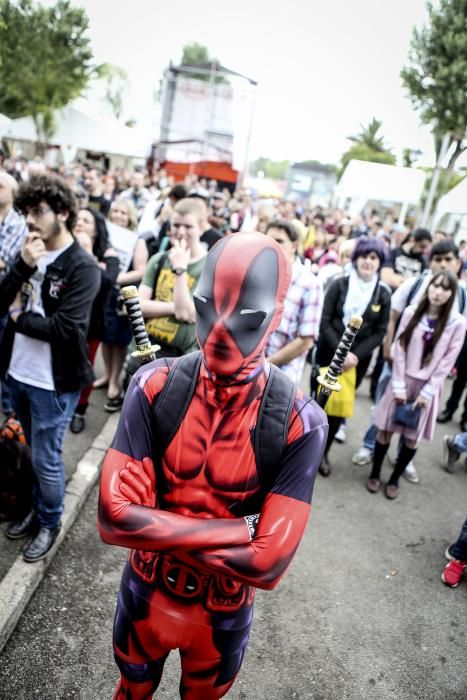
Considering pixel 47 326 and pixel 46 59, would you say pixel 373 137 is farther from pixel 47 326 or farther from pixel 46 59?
pixel 47 326

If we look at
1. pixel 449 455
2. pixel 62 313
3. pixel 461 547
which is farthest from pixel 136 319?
pixel 449 455

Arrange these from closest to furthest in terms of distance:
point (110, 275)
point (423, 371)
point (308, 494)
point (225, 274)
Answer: point (225, 274), point (308, 494), point (423, 371), point (110, 275)

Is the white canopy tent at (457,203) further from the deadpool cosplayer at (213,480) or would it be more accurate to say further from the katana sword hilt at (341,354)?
the deadpool cosplayer at (213,480)

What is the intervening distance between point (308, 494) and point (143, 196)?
858 cm

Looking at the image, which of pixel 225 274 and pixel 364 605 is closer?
pixel 225 274

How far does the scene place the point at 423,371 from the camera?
3.71m

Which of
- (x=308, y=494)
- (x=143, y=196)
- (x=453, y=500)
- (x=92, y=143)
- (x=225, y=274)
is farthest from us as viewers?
(x=92, y=143)

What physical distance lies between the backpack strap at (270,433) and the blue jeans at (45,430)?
154 centimetres

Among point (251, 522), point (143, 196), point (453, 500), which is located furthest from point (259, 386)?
point (143, 196)

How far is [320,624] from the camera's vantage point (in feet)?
8.95

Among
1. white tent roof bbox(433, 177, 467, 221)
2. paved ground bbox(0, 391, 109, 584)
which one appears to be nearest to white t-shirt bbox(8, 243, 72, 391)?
paved ground bbox(0, 391, 109, 584)

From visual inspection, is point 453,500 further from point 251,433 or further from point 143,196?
point 143,196

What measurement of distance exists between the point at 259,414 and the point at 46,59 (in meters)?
23.5

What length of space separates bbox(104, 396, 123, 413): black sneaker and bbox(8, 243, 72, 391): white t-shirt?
2.11 meters
